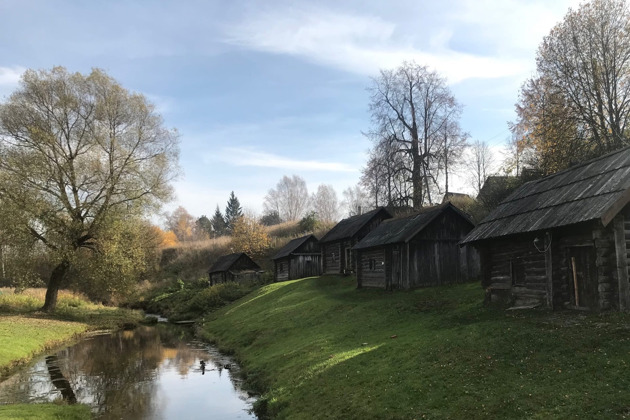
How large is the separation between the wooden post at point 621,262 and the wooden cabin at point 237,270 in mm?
44139

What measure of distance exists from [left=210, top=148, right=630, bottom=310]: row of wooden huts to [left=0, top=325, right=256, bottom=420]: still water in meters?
11.2

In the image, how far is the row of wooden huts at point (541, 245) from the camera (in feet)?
44.8

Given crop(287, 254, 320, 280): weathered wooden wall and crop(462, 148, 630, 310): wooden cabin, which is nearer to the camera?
crop(462, 148, 630, 310): wooden cabin

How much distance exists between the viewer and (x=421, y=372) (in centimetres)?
1160

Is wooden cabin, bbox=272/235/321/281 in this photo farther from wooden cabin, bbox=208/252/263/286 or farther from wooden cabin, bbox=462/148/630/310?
wooden cabin, bbox=462/148/630/310

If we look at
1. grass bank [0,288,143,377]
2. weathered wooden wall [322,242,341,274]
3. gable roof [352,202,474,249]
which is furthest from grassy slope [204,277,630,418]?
weathered wooden wall [322,242,341,274]

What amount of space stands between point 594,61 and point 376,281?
20843 millimetres

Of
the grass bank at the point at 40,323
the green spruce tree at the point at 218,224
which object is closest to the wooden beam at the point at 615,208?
the grass bank at the point at 40,323

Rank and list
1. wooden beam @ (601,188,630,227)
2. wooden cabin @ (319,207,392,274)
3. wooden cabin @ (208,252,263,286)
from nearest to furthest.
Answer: wooden beam @ (601,188,630,227) → wooden cabin @ (319,207,392,274) → wooden cabin @ (208,252,263,286)

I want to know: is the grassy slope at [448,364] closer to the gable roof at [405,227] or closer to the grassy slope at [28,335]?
the gable roof at [405,227]

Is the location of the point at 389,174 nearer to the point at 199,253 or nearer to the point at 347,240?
the point at 347,240

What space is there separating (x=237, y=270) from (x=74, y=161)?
26622 mm

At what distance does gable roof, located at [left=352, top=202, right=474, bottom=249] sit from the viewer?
27.4m

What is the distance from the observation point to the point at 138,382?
1906cm
